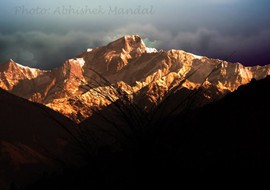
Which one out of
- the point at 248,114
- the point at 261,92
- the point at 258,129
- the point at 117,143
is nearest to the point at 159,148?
the point at 117,143

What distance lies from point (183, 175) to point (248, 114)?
4497 inches

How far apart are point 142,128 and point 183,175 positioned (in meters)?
0.65

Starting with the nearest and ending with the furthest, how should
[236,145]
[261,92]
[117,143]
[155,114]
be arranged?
[155,114]
[117,143]
[236,145]
[261,92]

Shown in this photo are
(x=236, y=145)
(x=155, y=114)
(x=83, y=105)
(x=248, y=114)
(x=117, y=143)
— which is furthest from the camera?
(x=248, y=114)

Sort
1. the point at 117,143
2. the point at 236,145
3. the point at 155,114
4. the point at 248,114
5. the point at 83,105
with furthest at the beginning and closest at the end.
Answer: the point at 248,114 → the point at 236,145 → the point at 83,105 → the point at 117,143 → the point at 155,114

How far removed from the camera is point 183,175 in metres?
4.21

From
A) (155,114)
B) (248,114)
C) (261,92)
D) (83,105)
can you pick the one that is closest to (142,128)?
(155,114)

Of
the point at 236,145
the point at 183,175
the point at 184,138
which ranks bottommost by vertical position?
the point at 236,145

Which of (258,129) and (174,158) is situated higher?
(174,158)

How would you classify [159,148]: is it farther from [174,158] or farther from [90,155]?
[90,155]

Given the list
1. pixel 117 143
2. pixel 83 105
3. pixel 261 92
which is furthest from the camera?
pixel 261 92

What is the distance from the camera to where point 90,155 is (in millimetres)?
4559

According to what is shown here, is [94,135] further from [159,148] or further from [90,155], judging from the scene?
[159,148]

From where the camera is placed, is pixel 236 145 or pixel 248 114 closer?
pixel 236 145
